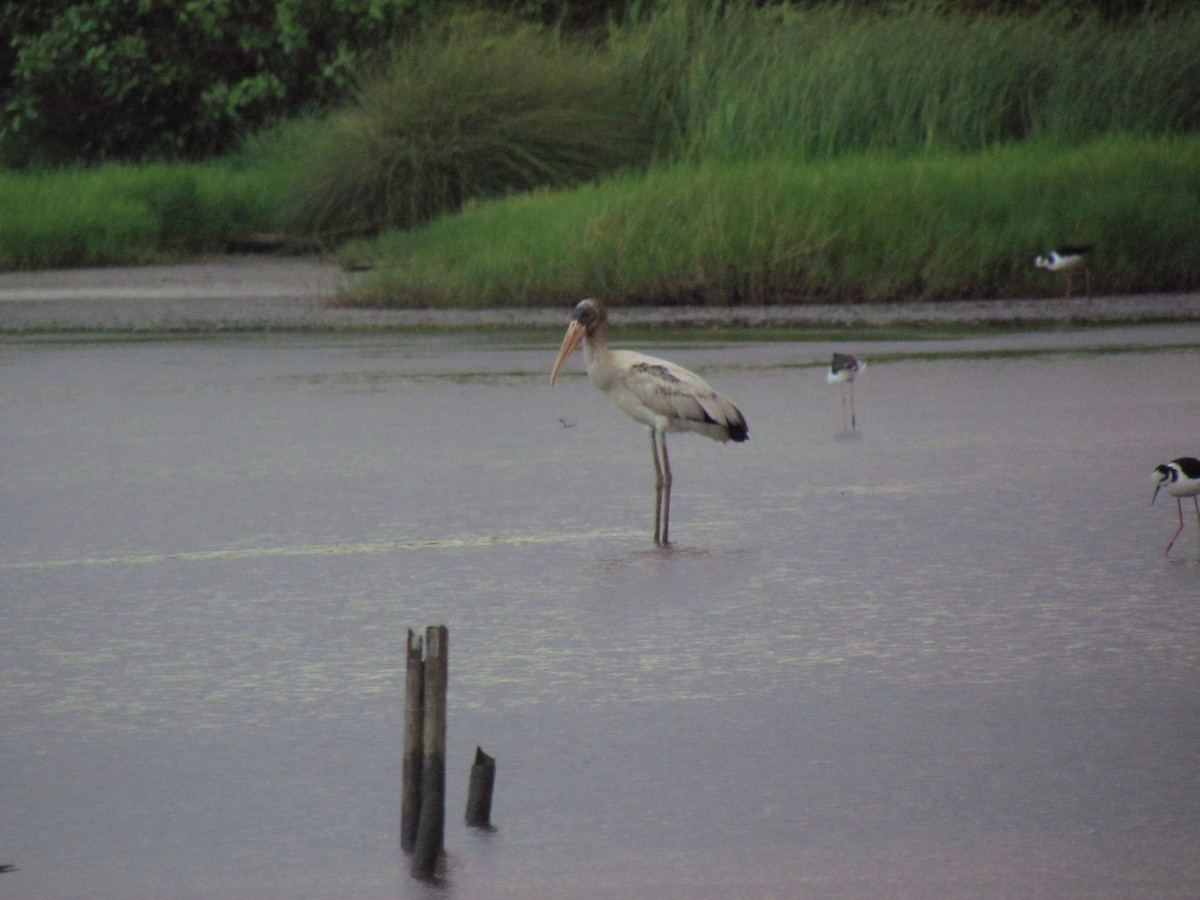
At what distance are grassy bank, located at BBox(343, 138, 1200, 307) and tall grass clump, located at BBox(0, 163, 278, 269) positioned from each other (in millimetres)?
5968

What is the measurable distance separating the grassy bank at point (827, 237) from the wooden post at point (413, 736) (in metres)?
13.4

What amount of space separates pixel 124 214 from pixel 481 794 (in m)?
20.8

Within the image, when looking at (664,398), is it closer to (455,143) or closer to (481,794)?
(481,794)

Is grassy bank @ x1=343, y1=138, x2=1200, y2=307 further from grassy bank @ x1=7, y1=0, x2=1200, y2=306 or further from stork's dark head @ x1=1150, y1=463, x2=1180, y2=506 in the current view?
stork's dark head @ x1=1150, y1=463, x2=1180, y2=506

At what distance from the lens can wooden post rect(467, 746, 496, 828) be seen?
180 inches

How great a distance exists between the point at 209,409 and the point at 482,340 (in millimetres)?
4164

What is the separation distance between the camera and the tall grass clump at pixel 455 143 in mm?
22688

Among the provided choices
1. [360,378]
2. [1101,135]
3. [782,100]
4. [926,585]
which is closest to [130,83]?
[782,100]

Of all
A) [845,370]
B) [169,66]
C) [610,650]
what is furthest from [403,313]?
[169,66]

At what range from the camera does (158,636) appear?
654 cm

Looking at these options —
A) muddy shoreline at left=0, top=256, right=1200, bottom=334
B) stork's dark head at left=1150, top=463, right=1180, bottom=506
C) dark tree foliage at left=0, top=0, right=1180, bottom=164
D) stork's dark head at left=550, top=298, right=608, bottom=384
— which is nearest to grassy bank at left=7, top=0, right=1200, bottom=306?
muddy shoreline at left=0, top=256, right=1200, bottom=334

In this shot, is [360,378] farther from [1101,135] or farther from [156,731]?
[1101,135]

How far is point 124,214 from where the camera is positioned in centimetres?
2464

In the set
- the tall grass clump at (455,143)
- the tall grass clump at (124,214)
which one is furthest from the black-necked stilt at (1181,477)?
the tall grass clump at (124,214)
